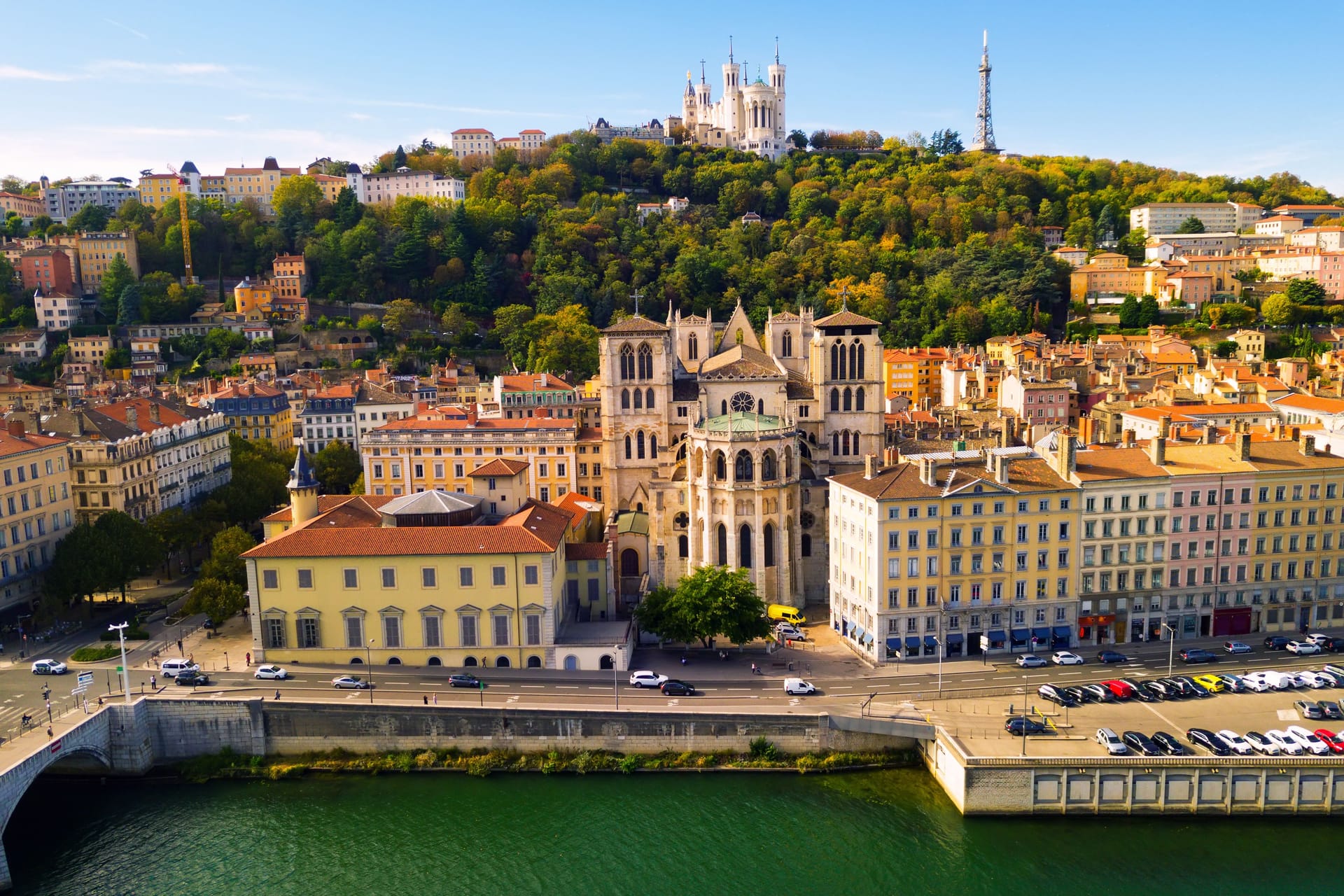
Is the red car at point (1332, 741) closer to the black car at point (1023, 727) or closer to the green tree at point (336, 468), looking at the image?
the black car at point (1023, 727)

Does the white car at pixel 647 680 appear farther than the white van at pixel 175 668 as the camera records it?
No

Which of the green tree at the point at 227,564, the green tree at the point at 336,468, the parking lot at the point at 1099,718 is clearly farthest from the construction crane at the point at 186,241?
the parking lot at the point at 1099,718

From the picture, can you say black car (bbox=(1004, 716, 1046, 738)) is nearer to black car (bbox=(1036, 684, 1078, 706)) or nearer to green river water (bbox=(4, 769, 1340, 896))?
black car (bbox=(1036, 684, 1078, 706))

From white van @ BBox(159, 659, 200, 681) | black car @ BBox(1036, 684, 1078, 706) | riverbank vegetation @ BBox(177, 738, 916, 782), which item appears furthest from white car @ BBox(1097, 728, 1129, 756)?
white van @ BBox(159, 659, 200, 681)

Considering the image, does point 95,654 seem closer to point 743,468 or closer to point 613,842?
point 613,842

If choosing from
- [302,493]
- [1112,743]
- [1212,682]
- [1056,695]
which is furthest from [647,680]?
[1212,682]

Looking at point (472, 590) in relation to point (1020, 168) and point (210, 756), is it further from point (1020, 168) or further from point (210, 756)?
point (1020, 168)
